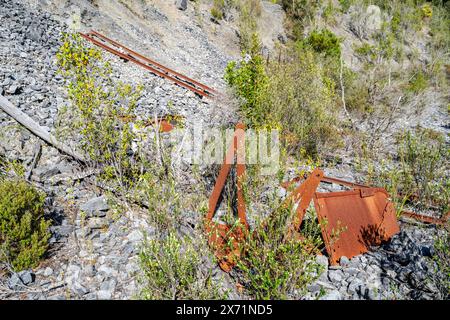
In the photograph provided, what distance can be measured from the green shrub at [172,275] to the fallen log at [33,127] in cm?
245

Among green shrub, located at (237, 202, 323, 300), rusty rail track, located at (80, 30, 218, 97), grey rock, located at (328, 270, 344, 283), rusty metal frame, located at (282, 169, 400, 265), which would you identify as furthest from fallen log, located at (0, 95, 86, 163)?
rusty rail track, located at (80, 30, 218, 97)

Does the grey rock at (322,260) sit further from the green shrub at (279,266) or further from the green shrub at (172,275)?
the green shrub at (172,275)

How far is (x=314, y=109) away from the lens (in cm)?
790

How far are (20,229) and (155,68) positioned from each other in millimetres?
7433

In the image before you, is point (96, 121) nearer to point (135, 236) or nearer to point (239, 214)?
point (135, 236)

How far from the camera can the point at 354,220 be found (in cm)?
431

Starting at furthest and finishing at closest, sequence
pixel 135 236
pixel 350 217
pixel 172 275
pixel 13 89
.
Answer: pixel 13 89 < pixel 350 217 < pixel 135 236 < pixel 172 275

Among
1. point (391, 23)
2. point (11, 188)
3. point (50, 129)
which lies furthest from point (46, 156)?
point (391, 23)

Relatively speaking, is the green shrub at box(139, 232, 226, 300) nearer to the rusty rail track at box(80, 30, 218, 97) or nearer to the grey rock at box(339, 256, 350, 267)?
the grey rock at box(339, 256, 350, 267)

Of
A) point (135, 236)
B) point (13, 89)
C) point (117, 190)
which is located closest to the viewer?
point (135, 236)

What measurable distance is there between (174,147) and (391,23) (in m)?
36.8

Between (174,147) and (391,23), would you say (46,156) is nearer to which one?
(174,147)

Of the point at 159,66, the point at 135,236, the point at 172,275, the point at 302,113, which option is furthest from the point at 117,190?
the point at 159,66

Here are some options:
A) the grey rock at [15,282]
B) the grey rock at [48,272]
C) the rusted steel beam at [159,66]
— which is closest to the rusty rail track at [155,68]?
the rusted steel beam at [159,66]
